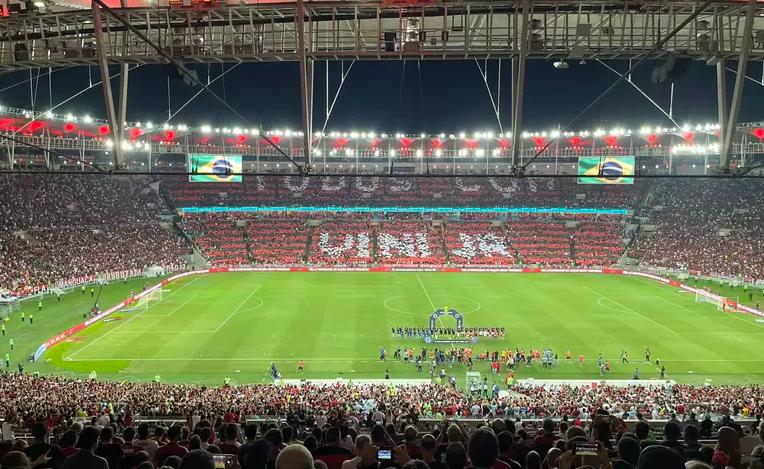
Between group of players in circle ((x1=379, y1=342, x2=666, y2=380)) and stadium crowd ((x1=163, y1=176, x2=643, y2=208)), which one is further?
stadium crowd ((x1=163, y1=176, x2=643, y2=208))

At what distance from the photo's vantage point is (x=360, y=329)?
3328 cm

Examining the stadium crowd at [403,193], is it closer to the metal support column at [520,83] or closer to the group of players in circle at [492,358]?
the group of players in circle at [492,358]

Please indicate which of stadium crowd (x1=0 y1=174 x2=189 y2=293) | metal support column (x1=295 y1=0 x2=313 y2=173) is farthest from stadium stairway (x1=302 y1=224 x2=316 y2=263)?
metal support column (x1=295 y1=0 x2=313 y2=173)

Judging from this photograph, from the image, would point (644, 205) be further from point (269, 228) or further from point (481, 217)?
point (269, 228)

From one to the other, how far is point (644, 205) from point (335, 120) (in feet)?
156

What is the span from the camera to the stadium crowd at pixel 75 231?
43.7 m

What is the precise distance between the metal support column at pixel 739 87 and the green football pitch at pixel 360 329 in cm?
1548

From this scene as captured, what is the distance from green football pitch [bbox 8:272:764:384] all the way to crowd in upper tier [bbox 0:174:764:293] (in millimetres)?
8078

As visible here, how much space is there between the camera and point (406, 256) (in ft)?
203

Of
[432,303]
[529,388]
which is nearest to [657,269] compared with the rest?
[432,303]

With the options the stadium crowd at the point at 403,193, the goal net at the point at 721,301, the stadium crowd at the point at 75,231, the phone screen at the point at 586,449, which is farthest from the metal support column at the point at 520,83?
the stadium crowd at the point at 403,193

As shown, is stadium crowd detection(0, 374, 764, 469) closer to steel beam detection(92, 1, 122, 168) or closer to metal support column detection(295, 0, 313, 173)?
steel beam detection(92, 1, 122, 168)

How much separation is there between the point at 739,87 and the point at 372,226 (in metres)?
58.4

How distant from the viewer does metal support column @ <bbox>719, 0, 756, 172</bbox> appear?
11.0m
